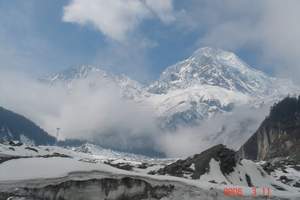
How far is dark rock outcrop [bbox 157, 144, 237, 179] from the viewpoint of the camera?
86.2 m

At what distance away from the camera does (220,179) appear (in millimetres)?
80875

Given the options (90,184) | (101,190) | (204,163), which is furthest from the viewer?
(204,163)

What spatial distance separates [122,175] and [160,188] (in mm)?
2915

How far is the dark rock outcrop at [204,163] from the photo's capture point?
86188 millimetres

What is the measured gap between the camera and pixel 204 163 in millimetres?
88125
